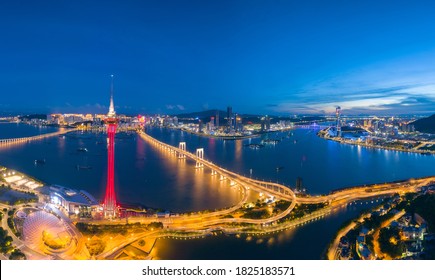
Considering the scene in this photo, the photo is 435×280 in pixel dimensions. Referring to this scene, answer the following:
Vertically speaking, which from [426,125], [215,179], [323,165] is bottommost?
[215,179]

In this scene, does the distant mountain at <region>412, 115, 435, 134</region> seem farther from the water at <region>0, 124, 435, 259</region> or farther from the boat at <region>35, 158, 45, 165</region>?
the boat at <region>35, 158, 45, 165</region>

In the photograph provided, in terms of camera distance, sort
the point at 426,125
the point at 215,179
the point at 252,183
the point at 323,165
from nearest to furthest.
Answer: the point at 252,183
the point at 215,179
the point at 323,165
the point at 426,125

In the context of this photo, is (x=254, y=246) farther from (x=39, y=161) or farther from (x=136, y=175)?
(x=39, y=161)

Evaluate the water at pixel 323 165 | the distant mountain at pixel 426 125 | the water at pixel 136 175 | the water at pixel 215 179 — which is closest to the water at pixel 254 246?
Answer: the water at pixel 215 179

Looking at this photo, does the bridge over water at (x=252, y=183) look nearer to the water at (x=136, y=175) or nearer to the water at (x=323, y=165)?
the water at (x=136, y=175)

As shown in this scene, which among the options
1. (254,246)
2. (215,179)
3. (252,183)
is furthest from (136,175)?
(254,246)

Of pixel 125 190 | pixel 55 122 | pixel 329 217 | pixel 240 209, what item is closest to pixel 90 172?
pixel 125 190

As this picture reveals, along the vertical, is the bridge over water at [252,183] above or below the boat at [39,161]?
below

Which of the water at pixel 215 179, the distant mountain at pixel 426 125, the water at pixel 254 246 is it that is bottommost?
the water at pixel 254 246
